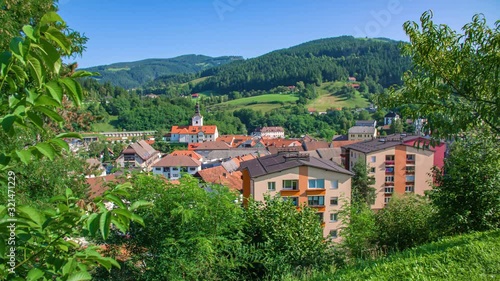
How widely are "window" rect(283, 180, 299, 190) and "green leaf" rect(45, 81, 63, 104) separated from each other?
699 inches

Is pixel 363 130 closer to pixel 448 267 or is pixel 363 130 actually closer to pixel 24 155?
pixel 448 267

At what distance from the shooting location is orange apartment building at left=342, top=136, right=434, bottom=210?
96.9 feet

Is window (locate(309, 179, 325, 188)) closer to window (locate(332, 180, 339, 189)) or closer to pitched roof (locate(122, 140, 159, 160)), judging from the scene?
window (locate(332, 180, 339, 189))

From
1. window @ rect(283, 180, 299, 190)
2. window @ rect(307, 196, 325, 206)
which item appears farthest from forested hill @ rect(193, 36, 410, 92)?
window @ rect(283, 180, 299, 190)

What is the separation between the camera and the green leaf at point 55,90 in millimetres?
1354

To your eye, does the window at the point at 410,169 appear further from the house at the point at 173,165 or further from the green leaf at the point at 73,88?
the green leaf at the point at 73,88

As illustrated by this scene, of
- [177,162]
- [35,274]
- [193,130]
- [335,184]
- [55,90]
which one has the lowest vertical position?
[177,162]

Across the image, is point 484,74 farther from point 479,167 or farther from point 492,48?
point 479,167

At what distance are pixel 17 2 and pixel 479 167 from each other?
8752mm

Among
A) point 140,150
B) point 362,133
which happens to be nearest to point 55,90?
point 140,150

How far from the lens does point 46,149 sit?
1415 millimetres

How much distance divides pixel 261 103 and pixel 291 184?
108m

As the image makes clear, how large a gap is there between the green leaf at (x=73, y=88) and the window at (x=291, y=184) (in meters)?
17.7

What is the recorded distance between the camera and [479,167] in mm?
7547
